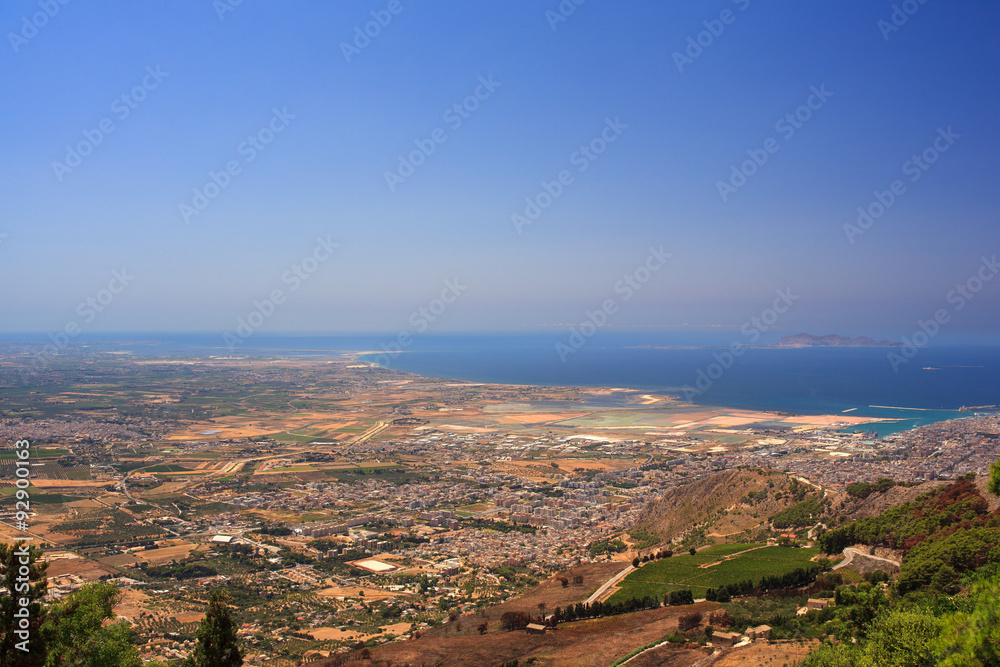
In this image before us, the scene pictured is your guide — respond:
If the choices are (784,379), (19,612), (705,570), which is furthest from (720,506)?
(784,379)

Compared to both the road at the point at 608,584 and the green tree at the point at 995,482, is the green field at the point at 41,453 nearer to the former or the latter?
the road at the point at 608,584

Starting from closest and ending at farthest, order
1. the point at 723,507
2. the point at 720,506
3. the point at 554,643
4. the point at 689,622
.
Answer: the point at 689,622 < the point at 554,643 < the point at 723,507 < the point at 720,506

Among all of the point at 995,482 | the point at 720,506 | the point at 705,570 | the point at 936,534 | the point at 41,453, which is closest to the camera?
the point at 995,482

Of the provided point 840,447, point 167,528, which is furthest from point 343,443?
point 840,447

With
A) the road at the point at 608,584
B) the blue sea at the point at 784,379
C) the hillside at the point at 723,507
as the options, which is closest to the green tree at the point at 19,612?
the road at the point at 608,584

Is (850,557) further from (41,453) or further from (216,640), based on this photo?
(41,453)

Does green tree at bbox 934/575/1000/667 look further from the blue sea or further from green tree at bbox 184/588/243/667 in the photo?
the blue sea
